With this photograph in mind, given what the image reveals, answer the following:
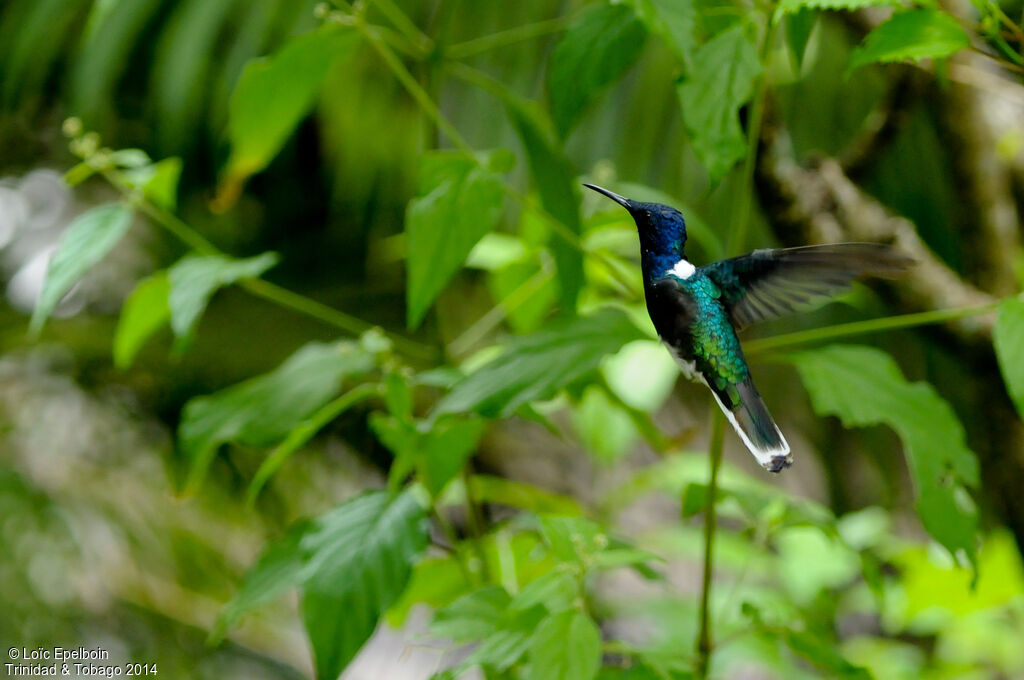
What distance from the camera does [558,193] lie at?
0.52m

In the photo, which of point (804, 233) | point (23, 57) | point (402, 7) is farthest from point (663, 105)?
point (23, 57)

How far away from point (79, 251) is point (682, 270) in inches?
13.4

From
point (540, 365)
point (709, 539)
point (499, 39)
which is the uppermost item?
point (499, 39)

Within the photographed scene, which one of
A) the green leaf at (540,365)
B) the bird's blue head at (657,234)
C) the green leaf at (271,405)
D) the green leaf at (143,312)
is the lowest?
the green leaf at (271,405)

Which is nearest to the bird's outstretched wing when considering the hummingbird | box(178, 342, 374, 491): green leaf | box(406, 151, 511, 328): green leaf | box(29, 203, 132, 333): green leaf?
the hummingbird

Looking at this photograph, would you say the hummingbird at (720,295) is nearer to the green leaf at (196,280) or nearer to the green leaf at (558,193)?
the green leaf at (558,193)

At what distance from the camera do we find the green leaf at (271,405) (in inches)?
19.8

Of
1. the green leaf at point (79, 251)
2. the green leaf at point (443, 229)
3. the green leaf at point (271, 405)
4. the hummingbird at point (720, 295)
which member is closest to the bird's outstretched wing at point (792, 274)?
the hummingbird at point (720, 295)

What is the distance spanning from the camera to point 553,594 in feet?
1.29

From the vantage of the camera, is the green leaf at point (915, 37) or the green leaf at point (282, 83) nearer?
the green leaf at point (915, 37)

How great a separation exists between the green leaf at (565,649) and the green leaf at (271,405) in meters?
0.20

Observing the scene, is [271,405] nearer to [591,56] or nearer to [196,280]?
[196,280]

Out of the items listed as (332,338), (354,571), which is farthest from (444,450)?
(332,338)

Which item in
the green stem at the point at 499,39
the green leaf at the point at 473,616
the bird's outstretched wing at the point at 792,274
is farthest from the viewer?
the green stem at the point at 499,39
